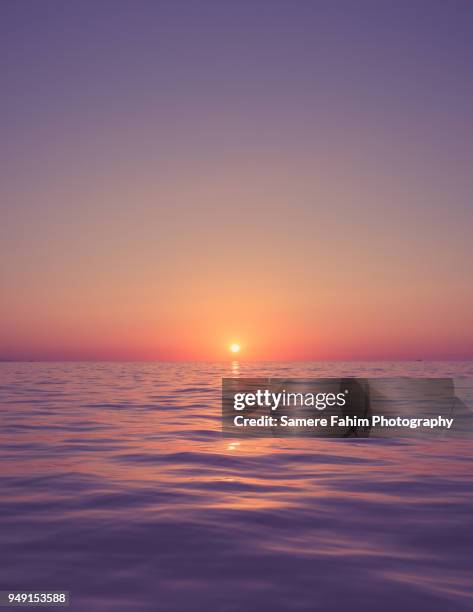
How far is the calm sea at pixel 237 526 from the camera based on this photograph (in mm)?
3914

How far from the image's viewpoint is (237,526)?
5.44 meters

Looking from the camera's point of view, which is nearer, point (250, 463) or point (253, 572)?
point (253, 572)

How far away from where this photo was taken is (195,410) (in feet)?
59.1

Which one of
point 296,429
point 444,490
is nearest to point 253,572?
point 444,490

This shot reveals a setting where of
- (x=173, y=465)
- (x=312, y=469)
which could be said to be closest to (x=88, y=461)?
(x=173, y=465)

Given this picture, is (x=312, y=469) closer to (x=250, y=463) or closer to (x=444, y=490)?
(x=250, y=463)

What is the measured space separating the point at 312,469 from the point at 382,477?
105 cm

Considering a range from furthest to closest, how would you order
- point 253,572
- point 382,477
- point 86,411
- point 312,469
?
1. point 86,411
2. point 312,469
3. point 382,477
4. point 253,572

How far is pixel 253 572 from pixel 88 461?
511 centimetres

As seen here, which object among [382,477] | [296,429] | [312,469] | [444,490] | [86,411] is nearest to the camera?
[444,490]

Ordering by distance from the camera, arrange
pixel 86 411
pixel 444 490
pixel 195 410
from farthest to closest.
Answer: pixel 195 410 < pixel 86 411 < pixel 444 490

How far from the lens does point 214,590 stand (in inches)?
154

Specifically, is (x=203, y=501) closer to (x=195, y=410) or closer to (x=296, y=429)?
(x=296, y=429)

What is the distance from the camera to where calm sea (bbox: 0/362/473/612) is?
391 cm
